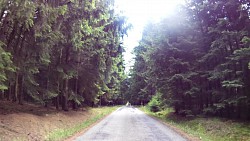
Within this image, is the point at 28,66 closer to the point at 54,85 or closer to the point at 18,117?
the point at 18,117

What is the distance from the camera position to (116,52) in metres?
28.5

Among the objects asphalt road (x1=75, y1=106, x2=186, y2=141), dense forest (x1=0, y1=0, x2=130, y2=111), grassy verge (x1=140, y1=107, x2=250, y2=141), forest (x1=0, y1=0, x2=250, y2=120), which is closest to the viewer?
dense forest (x1=0, y1=0, x2=130, y2=111)

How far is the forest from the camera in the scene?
13.2m

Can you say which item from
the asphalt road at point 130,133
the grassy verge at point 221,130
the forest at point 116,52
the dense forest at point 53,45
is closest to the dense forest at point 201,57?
the forest at point 116,52

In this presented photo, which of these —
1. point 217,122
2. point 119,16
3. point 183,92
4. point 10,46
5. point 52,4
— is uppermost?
point 119,16

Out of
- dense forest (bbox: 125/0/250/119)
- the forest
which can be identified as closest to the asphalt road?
the forest

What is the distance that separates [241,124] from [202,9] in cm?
919

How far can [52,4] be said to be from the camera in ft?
41.9

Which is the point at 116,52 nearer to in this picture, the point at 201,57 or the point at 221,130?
the point at 201,57

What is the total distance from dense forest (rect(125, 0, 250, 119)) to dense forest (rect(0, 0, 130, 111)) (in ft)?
14.3

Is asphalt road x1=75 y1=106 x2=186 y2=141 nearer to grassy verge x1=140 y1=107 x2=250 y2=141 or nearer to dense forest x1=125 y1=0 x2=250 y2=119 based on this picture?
grassy verge x1=140 y1=107 x2=250 y2=141

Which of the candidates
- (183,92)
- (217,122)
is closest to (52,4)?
(217,122)

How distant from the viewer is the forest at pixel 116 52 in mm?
13234

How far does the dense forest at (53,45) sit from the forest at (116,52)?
0.15 ft
